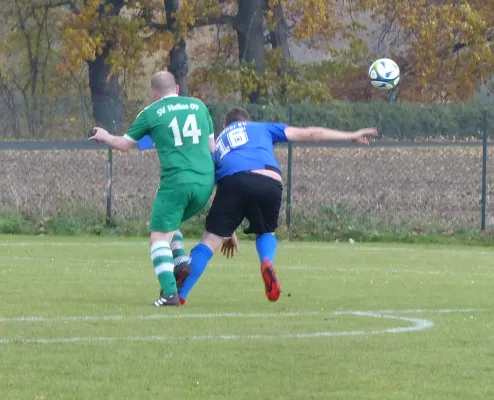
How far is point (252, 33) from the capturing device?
40312 millimetres

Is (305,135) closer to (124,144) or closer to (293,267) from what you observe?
Result: (124,144)

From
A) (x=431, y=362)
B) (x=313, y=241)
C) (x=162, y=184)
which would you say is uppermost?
(x=162, y=184)

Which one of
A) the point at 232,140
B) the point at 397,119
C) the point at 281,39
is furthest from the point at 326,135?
the point at 281,39

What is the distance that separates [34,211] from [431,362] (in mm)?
14612

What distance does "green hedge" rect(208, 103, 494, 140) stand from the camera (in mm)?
26641

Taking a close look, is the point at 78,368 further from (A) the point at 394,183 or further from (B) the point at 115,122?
(A) the point at 394,183

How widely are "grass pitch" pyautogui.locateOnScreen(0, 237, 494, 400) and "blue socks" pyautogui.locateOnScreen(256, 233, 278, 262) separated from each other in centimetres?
43

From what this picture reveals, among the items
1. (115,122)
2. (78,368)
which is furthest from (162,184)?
(115,122)

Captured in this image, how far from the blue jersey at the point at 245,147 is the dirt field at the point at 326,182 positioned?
32.7 feet

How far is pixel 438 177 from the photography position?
87.4 feet

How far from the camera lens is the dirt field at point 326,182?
22.1 metres

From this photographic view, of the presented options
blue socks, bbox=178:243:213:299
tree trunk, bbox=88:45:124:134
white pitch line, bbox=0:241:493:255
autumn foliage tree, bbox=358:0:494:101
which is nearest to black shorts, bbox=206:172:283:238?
blue socks, bbox=178:243:213:299

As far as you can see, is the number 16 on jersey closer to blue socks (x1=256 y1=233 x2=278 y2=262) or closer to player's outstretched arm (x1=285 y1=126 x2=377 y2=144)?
player's outstretched arm (x1=285 y1=126 x2=377 y2=144)

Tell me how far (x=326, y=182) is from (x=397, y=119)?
3.14 m
